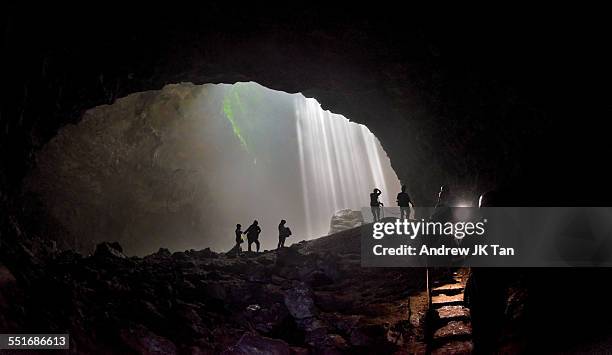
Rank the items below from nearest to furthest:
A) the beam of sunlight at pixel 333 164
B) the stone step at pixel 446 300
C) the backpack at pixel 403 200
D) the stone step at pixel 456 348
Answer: the stone step at pixel 456 348
the stone step at pixel 446 300
the backpack at pixel 403 200
the beam of sunlight at pixel 333 164

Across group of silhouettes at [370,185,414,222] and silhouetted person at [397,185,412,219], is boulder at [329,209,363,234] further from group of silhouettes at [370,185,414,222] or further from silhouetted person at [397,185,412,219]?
silhouetted person at [397,185,412,219]

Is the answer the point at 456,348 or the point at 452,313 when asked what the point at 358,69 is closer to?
the point at 452,313

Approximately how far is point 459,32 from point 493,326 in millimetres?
9032

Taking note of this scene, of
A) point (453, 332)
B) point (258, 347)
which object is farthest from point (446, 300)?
point (258, 347)

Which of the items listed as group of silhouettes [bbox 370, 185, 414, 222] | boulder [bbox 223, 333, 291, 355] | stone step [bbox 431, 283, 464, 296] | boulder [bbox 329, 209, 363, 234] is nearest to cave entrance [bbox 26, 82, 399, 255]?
boulder [bbox 329, 209, 363, 234]

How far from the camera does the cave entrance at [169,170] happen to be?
2113 cm

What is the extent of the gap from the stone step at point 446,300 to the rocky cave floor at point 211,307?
0.31 meters

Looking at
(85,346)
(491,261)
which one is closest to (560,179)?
(491,261)

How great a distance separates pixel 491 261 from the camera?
20.7 ft

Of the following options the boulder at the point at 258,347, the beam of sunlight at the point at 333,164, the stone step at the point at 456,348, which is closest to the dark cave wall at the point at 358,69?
the stone step at the point at 456,348

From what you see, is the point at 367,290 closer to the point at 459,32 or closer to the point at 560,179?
the point at 560,179

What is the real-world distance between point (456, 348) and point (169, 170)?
2663 cm

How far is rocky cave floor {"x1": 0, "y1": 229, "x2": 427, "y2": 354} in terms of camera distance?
7.09m

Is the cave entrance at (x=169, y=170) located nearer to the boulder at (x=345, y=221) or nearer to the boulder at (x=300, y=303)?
the boulder at (x=345, y=221)
